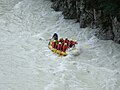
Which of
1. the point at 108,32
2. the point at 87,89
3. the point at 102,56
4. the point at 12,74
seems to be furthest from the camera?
the point at 108,32

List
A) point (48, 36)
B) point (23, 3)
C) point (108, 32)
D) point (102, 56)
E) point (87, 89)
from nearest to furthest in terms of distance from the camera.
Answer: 1. point (87, 89)
2. point (102, 56)
3. point (108, 32)
4. point (48, 36)
5. point (23, 3)

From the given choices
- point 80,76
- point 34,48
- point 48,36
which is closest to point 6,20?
point 48,36

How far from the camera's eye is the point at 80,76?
1260 centimetres

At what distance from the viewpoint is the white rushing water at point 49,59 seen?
38.8ft

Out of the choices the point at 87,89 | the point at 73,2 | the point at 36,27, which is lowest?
the point at 87,89

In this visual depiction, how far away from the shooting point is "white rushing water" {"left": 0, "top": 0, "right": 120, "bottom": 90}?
11836mm

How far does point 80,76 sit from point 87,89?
1.18 metres

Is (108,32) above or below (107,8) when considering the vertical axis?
below

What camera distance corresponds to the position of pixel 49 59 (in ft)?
46.1

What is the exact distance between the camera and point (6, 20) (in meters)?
20.1

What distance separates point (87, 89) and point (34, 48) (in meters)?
4.99

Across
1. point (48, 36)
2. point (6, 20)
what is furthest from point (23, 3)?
point (48, 36)

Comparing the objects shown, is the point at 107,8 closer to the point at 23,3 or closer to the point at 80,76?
the point at 80,76

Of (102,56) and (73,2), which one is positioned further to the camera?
(73,2)
